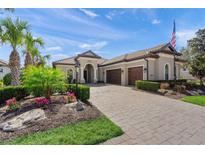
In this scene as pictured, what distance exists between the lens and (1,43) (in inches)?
510

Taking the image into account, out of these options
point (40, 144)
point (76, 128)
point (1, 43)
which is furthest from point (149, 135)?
point (1, 43)

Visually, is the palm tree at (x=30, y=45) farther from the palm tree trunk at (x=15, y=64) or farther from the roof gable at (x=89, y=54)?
the roof gable at (x=89, y=54)

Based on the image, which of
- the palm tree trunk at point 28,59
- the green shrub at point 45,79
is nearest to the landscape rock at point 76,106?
the green shrub at point 45,79

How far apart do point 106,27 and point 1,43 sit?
9053 millimetres

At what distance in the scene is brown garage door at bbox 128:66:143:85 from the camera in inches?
775

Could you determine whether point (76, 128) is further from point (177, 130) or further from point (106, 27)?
point (106, 27)

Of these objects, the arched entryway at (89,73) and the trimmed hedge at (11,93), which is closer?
the trimmed hedge at (11,93)

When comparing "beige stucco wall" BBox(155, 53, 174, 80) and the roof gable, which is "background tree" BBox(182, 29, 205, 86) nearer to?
"beige stucco wall" BBox(155, 53, 174, 80)

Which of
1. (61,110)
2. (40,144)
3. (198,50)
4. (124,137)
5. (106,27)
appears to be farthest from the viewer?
(198,50)

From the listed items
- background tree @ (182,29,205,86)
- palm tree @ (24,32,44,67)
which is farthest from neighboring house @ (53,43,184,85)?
palm tree @ (24,32,44,67)

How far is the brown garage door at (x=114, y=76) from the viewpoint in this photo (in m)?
23.5

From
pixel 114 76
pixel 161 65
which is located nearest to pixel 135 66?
pixel 161 65

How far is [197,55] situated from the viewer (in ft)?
61.0
